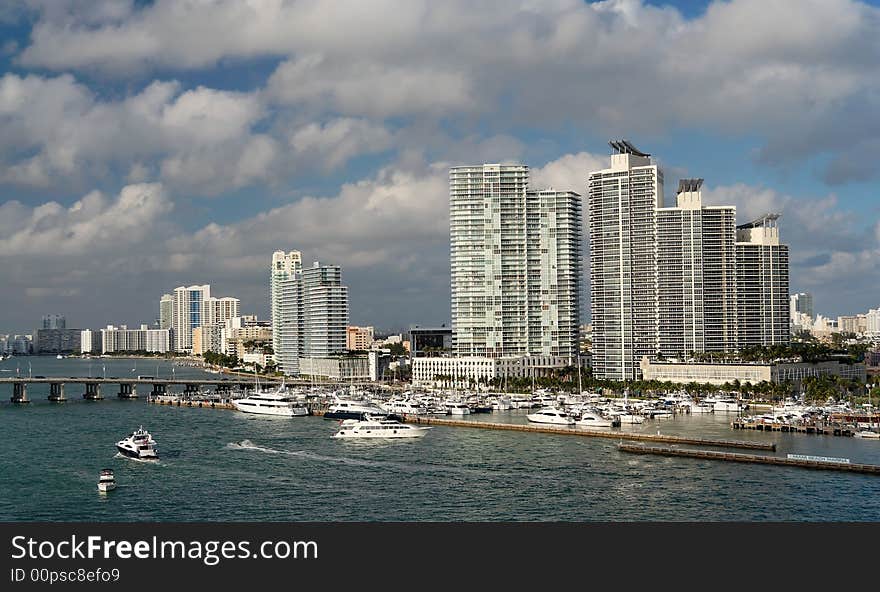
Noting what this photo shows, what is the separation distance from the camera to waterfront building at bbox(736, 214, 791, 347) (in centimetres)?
6700

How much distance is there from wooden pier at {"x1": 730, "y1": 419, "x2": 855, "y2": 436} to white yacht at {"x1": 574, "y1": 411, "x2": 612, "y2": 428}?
18.5 feet

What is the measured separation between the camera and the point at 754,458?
30531 millimetres

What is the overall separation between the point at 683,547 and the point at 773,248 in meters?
61.6

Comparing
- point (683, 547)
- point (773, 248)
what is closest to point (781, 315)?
point (773, 248)

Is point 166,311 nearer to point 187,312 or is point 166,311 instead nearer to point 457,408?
point 187,312

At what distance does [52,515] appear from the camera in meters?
22.2

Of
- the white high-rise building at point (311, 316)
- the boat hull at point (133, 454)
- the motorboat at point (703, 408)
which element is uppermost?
the white high-rise building at point (311, 316)

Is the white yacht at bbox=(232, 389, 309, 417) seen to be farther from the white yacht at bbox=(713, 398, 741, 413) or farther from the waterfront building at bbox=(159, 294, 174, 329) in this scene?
the waterfront building at bbox=(159, 294, 174, 329)

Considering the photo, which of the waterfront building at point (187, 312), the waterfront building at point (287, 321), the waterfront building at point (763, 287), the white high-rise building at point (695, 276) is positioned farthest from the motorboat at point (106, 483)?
the waterfront building at point (187, 312)

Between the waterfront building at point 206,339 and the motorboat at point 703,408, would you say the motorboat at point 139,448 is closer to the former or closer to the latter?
the motorboat at point 703,408

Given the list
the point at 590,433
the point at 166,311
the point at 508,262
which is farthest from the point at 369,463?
the point at 166,311

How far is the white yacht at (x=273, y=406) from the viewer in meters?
51.2

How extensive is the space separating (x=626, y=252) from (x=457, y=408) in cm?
2073

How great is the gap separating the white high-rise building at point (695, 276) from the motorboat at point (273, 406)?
26.5 meters
